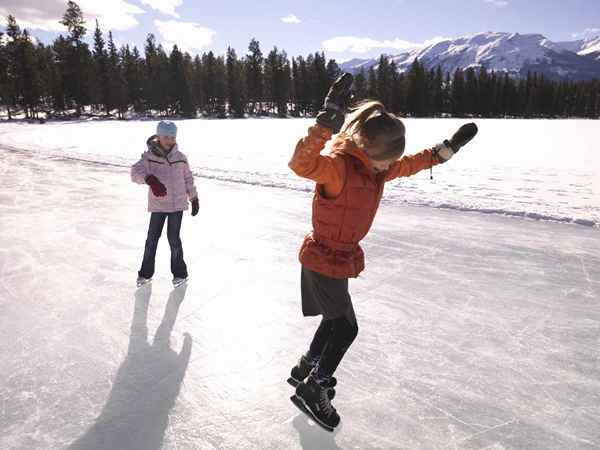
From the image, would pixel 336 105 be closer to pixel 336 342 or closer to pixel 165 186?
pixel 336 342

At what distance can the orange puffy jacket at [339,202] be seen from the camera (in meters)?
1.61

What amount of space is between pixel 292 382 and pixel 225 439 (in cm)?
48

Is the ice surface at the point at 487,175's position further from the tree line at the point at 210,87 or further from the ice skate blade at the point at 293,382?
the tree line at the point at 210,87

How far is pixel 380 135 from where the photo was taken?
1655mm

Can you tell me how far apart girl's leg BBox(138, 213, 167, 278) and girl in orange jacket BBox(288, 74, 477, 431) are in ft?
6.87

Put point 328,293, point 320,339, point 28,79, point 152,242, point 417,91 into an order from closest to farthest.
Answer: point 328,293 → point 320,339 → point 152,242 → point 28,79 → point 417,91

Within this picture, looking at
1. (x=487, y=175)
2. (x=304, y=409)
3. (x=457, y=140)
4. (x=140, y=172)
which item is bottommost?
(x=304, y=409)

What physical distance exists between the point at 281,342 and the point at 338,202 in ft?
4.83

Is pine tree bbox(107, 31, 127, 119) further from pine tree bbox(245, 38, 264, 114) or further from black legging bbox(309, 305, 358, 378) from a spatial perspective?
black legging bbox(309, 305, 358, 378)

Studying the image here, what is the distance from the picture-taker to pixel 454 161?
39.8 ft

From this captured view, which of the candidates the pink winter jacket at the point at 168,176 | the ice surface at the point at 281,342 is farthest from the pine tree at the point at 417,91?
the pink winter jacket at the point at 168,176

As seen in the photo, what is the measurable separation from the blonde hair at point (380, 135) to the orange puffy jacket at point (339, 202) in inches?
2.2

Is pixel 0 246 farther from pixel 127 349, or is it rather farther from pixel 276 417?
pixel 276 417

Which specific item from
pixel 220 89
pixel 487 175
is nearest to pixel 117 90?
pixel 220 89
